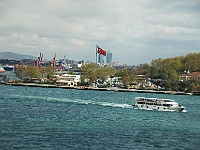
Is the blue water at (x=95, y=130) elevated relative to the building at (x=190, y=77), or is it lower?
lower

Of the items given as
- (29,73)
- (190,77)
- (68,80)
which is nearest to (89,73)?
(68,80)

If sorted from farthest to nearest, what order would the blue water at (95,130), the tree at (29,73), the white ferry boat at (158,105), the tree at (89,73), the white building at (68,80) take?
the tree at (29,73) < the white building at (68,80) < the tree at (89,73) < the white ferry boat at (158,105) < the blue water at (95,130)

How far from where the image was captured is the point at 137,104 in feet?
121

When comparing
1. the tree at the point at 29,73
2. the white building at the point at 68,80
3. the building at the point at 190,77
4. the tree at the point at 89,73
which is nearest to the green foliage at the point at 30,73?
the tree at the point at 29,73

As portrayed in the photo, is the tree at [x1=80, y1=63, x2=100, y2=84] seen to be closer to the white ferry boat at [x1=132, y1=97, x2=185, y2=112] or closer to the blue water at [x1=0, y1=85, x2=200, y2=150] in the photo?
the white ferry boat at [x1=132, y1=97, x2=185, y2=112]

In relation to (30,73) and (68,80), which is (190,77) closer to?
(68,80)

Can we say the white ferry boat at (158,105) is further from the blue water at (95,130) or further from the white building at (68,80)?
the white building at (68,80)

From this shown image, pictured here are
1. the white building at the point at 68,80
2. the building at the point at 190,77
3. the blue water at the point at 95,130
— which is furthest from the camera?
the white building at the point at 68,80

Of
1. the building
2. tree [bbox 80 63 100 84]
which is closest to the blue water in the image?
tree [bbox 80 63 100 84]

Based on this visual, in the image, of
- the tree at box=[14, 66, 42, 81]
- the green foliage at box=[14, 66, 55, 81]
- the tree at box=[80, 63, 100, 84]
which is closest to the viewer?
the tree at box=[80, 63, 100, 84]

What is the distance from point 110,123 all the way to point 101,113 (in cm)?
555

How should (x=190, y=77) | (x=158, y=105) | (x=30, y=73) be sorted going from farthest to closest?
1. (x=30, y=73)
2. (x=190, y=77)
3. (x=158, y=105)

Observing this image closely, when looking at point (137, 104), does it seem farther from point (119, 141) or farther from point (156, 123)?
point (119, 141)

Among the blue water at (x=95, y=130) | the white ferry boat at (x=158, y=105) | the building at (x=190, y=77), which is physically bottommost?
the blue water at (x=95, y=130)
